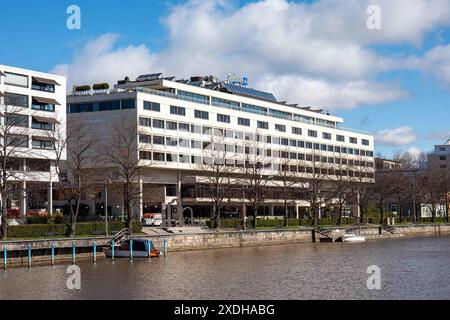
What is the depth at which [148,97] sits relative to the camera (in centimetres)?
11538

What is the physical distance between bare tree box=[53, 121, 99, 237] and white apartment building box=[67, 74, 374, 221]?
16.8 feet

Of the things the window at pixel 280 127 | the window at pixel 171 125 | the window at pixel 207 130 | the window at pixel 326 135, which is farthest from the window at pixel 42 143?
the window at pixel 326 135

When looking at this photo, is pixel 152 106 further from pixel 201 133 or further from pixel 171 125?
pixel 201 133

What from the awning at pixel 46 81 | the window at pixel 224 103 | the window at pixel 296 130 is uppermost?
the window at pixel 224 103

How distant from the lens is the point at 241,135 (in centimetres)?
13550

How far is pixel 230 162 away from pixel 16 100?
44.5 m

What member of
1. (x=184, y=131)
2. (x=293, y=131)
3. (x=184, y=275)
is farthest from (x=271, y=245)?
(x=293, y=131)

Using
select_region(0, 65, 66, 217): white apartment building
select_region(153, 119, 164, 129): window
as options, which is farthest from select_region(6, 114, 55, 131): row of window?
select_region(153, 119, 164, 129): window

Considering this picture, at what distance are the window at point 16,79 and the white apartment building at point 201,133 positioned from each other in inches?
678

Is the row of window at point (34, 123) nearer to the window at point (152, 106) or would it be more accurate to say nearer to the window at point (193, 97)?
the window at point (152, 106)

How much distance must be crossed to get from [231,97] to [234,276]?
8607cm

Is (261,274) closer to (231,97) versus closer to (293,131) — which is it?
(231,97)

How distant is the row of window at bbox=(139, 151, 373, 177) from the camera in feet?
379

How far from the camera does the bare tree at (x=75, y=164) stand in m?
81.4
